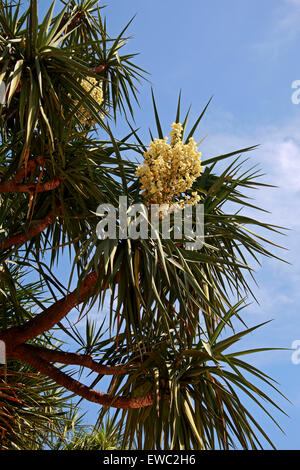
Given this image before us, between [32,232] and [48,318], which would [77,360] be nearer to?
[48,318]

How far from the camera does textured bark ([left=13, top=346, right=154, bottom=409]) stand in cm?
326

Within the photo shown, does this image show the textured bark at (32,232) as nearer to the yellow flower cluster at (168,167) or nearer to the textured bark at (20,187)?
the textured bark at (20,187)

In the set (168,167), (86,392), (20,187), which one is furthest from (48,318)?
(168,167)

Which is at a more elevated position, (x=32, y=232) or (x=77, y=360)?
(x=32, y=232)

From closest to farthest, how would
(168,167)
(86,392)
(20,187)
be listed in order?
(168,167) → (20,187) → (86,392)

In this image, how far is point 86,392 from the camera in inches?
130

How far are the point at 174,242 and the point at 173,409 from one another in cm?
92

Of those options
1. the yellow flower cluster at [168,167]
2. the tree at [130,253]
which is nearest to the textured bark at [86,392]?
the tree at [130,253]

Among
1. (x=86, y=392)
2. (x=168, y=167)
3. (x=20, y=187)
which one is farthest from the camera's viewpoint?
(x=86, y=392)

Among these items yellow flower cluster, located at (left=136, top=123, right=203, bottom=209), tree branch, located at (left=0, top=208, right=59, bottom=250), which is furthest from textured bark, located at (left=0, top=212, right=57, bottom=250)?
yellow flower cluster, located at (left=136, top=123, right=203, bottom=209)

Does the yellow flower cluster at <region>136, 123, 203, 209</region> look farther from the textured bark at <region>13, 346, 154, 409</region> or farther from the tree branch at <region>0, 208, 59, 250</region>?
the textured bark at <region>13, 346, 154, 409</region>

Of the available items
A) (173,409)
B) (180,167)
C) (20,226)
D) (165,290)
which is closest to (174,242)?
(165,290)

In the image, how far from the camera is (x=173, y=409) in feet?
10.3

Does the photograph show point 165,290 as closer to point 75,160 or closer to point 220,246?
point 220,246
